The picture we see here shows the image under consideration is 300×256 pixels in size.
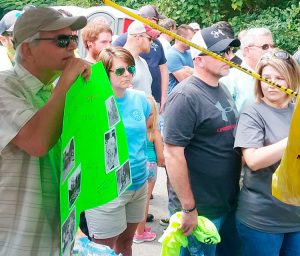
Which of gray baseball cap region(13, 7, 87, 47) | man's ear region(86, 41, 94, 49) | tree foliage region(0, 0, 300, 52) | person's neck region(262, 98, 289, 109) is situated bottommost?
tree foliage region(0, 0, 300, 52)

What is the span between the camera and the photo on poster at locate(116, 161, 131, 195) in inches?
71.3

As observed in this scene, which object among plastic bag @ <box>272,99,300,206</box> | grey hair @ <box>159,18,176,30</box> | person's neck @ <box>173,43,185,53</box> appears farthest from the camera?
grey hair @ <box>159,18,176,30</box>

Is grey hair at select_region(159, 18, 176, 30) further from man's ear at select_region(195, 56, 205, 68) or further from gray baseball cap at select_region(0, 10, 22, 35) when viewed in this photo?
man's ear at select_region(195, 56, 205, 68)

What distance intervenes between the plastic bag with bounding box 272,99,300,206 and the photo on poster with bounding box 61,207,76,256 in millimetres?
640

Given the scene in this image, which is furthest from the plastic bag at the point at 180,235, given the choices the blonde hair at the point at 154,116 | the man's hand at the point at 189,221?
the blonde hair at the point at 154,116

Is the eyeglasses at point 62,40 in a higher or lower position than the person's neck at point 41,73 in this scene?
higher

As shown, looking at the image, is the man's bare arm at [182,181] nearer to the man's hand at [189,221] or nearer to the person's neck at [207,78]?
the man's hand at [189,221]

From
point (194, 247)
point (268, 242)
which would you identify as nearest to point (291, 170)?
point (268, 242)

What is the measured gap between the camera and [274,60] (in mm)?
2926

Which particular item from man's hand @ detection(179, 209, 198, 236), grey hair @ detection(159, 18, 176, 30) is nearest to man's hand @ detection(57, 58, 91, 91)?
man's hand @ detection(179, 209, 198, 236)

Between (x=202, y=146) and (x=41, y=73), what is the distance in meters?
1.18

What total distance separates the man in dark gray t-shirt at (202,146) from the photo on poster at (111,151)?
97 centimetres

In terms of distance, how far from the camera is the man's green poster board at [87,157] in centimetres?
175

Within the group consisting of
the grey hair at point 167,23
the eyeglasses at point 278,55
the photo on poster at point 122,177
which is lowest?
the grey hair at point 167,23
